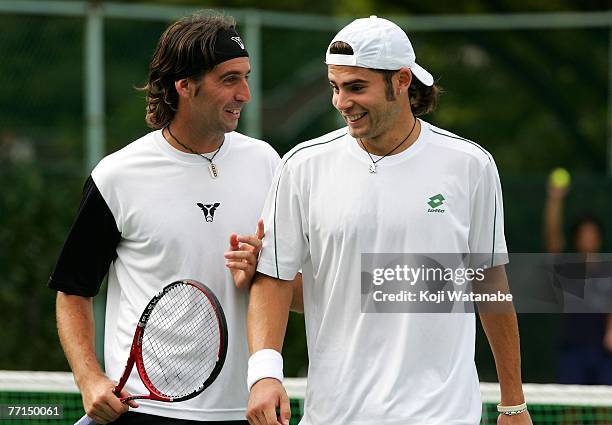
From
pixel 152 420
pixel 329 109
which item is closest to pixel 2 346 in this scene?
pixel 329 109

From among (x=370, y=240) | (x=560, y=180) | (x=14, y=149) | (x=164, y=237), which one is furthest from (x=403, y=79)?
(x=560, y=180)

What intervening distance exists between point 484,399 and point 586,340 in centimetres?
354

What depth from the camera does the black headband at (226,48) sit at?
5.12m

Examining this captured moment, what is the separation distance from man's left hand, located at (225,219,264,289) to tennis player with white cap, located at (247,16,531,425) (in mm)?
42

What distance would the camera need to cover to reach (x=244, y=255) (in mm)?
4773

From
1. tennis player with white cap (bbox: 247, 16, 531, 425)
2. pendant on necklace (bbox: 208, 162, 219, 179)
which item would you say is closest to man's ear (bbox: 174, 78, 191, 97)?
pendant on necklace (bbox: 208, 162, 219, 179)

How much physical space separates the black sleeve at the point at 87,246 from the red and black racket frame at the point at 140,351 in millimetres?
358

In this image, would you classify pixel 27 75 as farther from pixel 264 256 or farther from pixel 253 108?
pixel 264 256

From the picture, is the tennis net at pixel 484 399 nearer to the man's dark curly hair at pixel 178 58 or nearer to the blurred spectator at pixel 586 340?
the man's dark curly hair at pixel 178 58

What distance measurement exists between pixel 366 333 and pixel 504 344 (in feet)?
1.82

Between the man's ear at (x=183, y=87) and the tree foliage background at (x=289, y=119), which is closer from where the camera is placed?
the man's ear at (x=183, y=87)

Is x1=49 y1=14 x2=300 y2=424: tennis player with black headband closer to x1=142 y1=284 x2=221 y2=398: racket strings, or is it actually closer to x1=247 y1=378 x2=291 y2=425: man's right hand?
x1=142 y1=284 x2=221 y2=398: racket strings

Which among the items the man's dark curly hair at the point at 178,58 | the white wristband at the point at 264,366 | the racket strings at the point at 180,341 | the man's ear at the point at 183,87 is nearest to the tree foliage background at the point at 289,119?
the man's dark curly hair at the point at 178,58

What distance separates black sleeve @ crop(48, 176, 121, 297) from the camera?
5125mm
